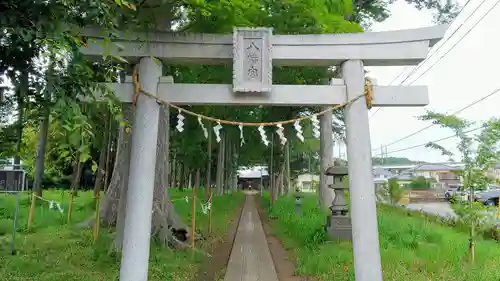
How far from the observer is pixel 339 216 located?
9.71 metres

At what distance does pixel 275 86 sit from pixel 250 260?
5.18m

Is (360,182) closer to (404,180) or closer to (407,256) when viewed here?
(407,256)

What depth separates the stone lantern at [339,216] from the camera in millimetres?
9461

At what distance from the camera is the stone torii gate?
4973mm

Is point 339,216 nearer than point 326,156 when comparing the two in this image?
Yes

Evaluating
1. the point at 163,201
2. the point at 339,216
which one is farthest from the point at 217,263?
the point at 339,216

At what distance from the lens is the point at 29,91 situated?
3.09 metres

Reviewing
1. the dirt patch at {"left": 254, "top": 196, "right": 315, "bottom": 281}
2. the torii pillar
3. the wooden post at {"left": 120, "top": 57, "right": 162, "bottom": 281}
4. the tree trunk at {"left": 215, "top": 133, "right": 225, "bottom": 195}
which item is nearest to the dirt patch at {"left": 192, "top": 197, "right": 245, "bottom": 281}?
the dirt patch at {"left": 254, "top": 196, "right": 315, "bottom": 281}

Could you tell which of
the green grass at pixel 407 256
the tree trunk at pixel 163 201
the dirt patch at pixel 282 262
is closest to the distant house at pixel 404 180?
the dirt patch at pixel 282 262

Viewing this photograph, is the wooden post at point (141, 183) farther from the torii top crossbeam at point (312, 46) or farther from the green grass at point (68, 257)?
the green grass at point (68, 257)

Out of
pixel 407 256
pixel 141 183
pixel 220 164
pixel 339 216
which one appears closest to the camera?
pixel 141 183

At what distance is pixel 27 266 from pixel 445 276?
738 cm

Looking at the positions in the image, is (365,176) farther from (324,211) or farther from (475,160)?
(324,211)

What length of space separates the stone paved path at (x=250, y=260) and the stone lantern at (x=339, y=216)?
6.07 feet
